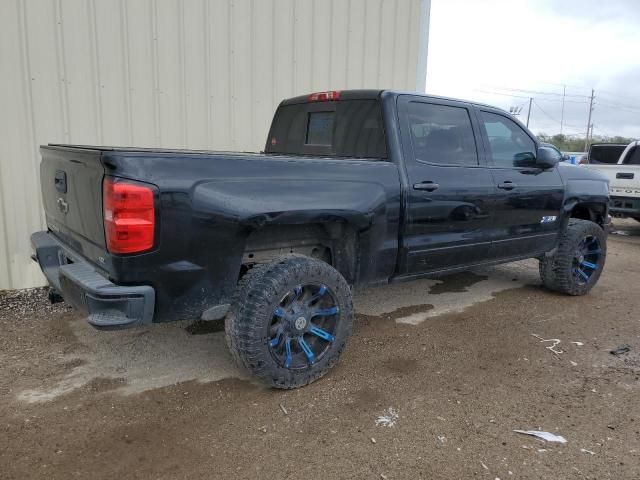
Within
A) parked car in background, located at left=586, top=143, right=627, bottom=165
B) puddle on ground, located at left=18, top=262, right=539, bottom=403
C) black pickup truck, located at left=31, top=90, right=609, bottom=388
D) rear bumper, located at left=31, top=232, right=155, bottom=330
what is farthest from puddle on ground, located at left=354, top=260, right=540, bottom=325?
parked car in background, located at left=586, top=143, right=627, bottom=165

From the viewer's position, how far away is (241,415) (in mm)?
2967

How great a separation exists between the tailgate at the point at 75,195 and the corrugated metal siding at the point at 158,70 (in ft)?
5.43

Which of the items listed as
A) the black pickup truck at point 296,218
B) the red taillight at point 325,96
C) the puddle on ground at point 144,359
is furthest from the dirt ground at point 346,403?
the red taillight at point 325,96

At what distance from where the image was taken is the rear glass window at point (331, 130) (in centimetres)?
383

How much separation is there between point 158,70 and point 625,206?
8.49 meters

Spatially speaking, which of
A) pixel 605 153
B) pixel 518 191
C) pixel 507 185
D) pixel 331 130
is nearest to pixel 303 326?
pixel 331 130

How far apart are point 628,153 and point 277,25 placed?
25.0 ft

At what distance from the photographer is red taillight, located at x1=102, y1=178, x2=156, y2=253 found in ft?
8.43

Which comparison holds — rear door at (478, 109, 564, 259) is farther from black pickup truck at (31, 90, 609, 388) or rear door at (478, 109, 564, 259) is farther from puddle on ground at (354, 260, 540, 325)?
puddle on ground at (354, 260, 540, 325)

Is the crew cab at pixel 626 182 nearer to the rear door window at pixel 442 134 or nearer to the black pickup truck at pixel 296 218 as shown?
the black pickup truck at pixel 296 218

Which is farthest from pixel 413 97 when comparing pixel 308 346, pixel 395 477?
pixel 395 477

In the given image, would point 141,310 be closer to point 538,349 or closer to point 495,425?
point 495,425

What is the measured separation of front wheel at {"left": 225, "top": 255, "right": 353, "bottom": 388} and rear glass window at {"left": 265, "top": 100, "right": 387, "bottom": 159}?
3.70ft

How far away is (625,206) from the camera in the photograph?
9594mm
